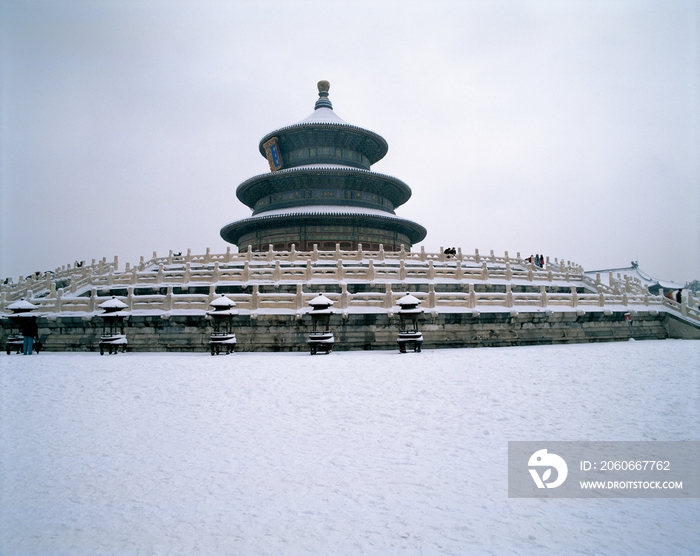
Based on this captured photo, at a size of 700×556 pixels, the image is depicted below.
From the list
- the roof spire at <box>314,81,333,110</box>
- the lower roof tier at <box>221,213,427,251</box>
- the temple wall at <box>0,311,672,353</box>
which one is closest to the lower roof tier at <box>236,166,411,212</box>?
the lower roof tier at <box>221,213,427,251</box>

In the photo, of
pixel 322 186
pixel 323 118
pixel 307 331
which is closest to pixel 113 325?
pixel 307 331

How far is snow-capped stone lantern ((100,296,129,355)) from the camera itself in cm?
1625

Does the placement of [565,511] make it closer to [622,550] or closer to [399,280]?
[622,550]

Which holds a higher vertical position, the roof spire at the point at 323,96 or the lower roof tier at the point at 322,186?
the roof spire at the point at 323,96

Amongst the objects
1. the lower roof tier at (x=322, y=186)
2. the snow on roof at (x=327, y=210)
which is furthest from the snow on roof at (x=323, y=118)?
the snow on roof at (x=327, y=210)

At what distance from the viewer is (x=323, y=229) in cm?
3453

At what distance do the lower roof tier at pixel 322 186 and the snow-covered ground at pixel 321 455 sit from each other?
2599cm

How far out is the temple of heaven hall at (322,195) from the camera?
1358 inches

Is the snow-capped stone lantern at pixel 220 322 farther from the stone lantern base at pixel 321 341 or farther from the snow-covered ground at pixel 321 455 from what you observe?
the stone lantern base at pixel 321 341

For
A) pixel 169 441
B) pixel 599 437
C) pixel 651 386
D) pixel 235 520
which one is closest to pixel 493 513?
pixel 235 520

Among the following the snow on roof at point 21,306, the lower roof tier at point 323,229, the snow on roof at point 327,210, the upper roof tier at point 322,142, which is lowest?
the snow on roof at point 21,306

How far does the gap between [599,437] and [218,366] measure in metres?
10.4

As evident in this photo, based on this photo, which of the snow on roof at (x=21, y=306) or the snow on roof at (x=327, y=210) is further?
the snow on roof at (x=327, y=210)

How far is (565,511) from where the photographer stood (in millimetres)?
5141
